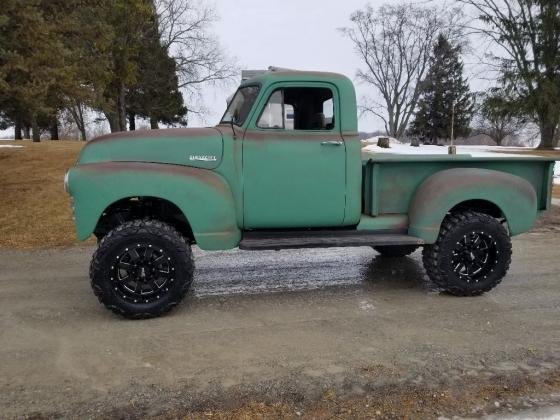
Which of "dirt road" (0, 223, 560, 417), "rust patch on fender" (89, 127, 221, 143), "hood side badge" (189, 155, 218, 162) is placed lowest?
"dirt road" (0, 223, 560, 417)

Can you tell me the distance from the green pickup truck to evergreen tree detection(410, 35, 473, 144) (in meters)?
45.2

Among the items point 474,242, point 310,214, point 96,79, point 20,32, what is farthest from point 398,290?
point 96,79

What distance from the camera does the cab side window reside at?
15.7 ft

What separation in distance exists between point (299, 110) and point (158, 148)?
4.49 ft

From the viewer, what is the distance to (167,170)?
14.6 feet

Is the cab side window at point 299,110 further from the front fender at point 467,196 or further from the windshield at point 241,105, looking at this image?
the front fender at point 467,196

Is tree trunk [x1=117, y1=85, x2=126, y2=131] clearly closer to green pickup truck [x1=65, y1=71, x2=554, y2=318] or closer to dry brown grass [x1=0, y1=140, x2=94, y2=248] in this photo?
dry brown grass [x1=0, y1=140, x2=94, y2=248]

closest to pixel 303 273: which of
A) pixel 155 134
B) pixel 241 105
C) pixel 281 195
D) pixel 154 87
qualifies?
pixel 281 195

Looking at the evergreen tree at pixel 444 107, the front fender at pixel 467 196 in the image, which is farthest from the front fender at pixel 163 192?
the evergreen tree at pixel 444 107

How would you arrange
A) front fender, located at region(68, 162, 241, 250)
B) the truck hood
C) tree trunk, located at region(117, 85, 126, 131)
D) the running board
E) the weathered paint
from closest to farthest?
front fender, located at region(68, 162, 241, 250)
the truck hood
the running board
the weathered paint
tree trunk, located at region(117, 85, 126, 131)

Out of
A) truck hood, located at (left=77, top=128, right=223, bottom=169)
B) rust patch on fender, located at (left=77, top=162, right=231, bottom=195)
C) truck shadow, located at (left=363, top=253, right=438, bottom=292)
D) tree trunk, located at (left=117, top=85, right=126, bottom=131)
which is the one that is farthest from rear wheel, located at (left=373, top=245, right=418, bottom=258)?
tree trunk, located at (left=117, top=85, right=126, bottom=131)

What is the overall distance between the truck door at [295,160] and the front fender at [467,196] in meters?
0.79

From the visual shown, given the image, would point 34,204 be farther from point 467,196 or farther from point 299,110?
point 467,196

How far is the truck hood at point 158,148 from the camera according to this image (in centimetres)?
457
